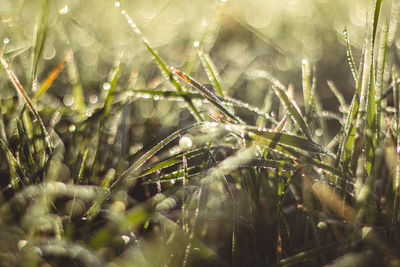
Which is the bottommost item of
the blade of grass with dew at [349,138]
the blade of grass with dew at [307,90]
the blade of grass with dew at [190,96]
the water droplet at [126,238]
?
the blade of grass with dew at [349,138]

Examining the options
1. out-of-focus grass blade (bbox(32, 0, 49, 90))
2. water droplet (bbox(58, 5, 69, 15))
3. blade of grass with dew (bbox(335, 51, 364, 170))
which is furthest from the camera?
water droplet (bbox(58, 5, 69, 15))

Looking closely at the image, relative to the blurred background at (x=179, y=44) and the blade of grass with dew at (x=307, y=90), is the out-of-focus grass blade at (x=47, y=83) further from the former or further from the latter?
the blade of grass with dew at (x=307, y=90)

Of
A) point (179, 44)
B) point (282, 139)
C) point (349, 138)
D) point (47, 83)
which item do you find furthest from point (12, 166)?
point (179, 44)

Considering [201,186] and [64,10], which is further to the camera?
[64,10]

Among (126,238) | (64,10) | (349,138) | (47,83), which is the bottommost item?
(349,138)

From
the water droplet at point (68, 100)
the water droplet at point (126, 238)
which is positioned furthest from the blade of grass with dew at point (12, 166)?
the water droplet at point (68, 100)

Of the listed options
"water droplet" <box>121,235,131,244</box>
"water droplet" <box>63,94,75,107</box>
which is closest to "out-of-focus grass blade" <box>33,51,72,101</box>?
"water droplet" <box>63,94,75,107</box>

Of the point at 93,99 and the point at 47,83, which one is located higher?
the point at 47,83

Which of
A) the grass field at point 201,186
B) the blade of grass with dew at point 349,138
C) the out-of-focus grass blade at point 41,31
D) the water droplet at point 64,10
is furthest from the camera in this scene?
the water droplet at point 64,10

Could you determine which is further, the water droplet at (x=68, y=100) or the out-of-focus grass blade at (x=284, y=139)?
the water droplet at (x=68, y=100)

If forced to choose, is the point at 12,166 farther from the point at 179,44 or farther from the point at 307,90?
the point at 179,44

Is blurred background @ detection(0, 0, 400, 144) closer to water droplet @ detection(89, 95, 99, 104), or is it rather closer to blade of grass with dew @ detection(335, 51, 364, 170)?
water droplet @ detection(89, 95, 99, 104)

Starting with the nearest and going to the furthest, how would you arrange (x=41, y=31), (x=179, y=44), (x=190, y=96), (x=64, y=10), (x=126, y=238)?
1. (x=126, y=238)
2. (x=190, y=96)
3. (x=41, y=31)
4. (x=64, y=10)
5. (x=179, y=44)
